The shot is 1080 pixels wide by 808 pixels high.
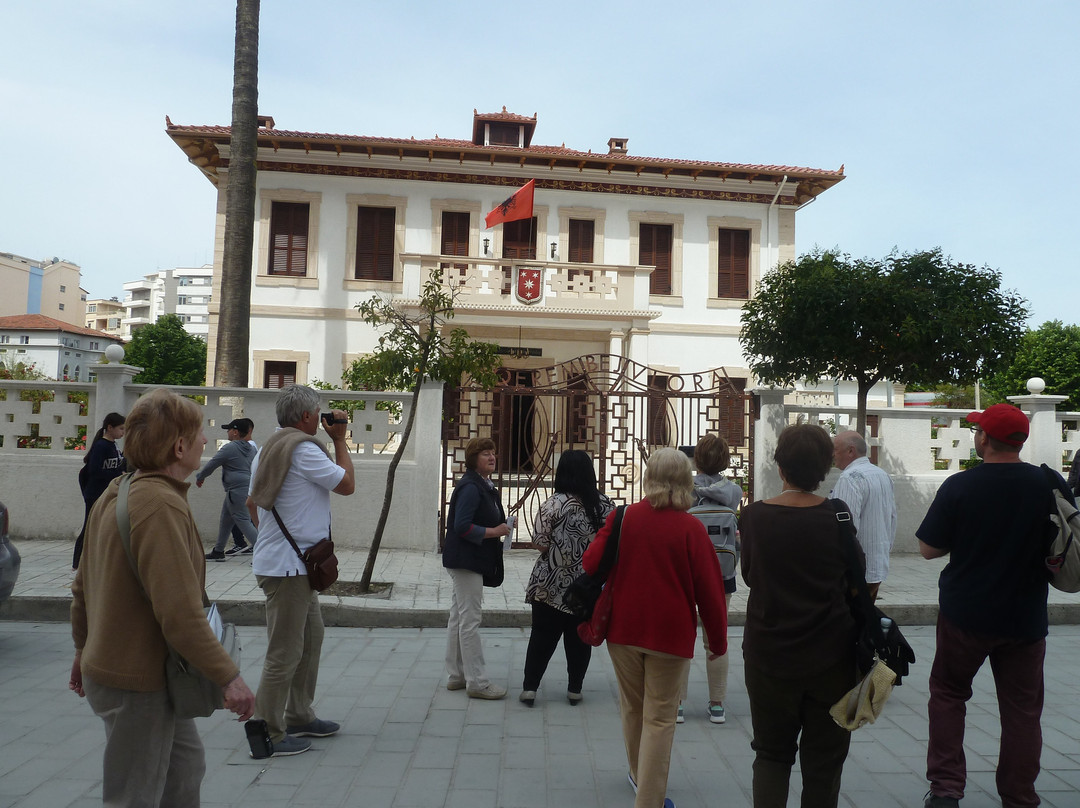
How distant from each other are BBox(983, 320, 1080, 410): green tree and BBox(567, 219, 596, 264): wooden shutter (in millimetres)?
12667

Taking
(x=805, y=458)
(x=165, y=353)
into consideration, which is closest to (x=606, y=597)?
(x=805, y=458)

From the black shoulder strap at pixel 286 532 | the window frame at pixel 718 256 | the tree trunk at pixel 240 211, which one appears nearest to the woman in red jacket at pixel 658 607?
the black shoulder strap at pixel 286 532

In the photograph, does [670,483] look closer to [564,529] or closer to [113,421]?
[564,529]

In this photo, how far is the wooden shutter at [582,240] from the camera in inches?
810

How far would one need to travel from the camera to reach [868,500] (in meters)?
5.04

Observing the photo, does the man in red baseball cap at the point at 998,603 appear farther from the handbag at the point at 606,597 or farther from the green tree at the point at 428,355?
the green tree at the point at 428,355

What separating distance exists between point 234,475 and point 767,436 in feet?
20.6

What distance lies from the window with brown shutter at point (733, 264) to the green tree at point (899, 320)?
11558 mm

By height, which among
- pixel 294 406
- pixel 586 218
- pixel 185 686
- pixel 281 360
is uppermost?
pixel 586 218

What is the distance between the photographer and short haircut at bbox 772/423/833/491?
3.20 m

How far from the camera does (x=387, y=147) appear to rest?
767 inches

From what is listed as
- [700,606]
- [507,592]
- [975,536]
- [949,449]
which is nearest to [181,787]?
[700,606]

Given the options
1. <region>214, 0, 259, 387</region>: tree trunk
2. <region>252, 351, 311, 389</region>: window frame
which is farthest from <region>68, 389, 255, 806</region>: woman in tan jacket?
<region>252, 351, 311, 389</region>: window frame

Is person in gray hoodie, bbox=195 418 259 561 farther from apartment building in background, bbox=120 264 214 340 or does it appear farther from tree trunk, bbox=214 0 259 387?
apartment building in background, bbox=120 264 214 340
